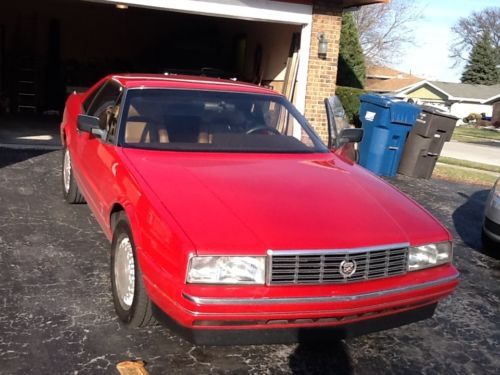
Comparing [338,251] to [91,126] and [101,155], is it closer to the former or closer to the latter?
[101,155]

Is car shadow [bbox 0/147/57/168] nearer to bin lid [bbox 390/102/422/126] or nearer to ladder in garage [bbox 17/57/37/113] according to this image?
bin lid [bbox 390/102/422/126]

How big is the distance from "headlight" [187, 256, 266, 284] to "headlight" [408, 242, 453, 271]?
93 cm

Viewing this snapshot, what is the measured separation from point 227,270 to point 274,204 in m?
0.59

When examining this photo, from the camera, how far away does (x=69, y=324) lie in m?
3.48

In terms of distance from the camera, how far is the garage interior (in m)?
15.0

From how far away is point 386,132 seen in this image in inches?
379

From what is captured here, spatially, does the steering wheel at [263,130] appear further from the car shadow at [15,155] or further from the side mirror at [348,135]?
the car shadow at [15,155]

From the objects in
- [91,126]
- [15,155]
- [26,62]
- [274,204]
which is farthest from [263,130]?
[26,62]

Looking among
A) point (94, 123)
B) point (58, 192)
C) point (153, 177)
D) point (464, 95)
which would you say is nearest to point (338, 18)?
point (58, 192)

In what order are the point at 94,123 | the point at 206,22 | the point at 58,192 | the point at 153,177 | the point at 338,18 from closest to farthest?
the point at 153,177, the point at 94,123, the point at 58,192, the point at 338,18, the point at 206,22

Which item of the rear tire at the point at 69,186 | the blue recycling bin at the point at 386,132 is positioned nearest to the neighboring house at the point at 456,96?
the blue recycling bin at the point at 386,132

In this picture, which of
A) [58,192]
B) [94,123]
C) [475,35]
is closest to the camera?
[94,123]

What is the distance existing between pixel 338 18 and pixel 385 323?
27.6 feet

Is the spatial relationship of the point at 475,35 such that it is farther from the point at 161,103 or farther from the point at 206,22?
the point at 161,103
